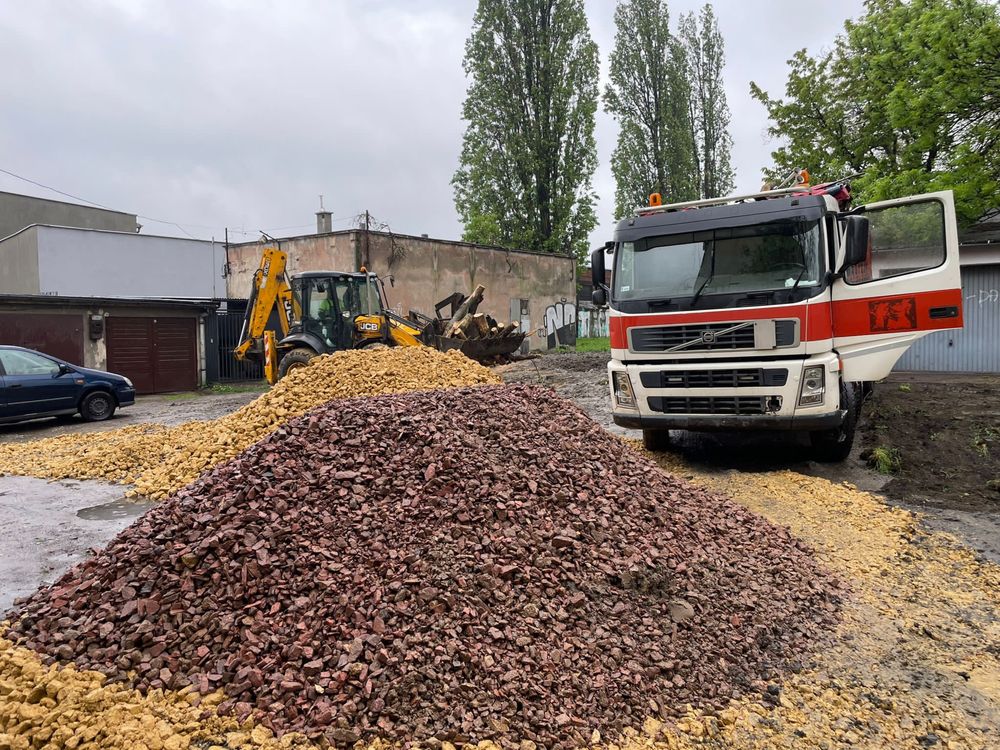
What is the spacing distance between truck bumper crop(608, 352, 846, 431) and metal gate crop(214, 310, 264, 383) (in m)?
17.4

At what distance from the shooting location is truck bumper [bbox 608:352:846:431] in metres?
7.13

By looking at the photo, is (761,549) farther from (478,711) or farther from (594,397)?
(594,397)

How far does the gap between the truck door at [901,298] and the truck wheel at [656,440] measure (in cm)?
231

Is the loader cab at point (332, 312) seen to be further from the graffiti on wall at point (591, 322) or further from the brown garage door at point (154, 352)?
the graffiti on wall at point (591, 322)

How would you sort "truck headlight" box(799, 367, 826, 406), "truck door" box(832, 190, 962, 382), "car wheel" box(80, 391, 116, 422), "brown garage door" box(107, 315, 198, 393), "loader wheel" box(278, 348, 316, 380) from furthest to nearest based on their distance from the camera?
1. "brown garage door" box(107, 315, 198, 393)
2. "loader wheel" box(278, 348, 316, 380)
3. "car wheel" box(80, 391, 116, 422)
4. "truck door" box(832, 190, 962, 382)
5. "truck headlight" box(799, 367, 826, 406)

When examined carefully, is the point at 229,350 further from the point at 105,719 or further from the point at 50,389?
the point at 105,719

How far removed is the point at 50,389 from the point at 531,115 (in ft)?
Result: 82.0

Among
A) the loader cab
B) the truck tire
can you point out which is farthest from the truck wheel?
the loader cab

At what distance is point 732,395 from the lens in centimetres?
735

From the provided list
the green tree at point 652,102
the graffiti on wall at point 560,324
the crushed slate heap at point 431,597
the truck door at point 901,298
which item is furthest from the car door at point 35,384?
the green tree at point 652,102

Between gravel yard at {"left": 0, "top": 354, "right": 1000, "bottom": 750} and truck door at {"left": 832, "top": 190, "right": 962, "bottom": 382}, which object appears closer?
gravel yard at {"left": 0, "top": 354, "right": 1000, "bottom": 750}

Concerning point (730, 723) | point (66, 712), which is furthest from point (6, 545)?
point (730, 723)

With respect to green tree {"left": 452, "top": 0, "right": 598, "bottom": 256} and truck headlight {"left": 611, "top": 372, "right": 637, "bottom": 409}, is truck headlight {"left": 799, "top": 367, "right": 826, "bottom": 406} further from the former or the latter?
green tree {"left": 452, "top": 0, "right": 598, "bottom": 256}

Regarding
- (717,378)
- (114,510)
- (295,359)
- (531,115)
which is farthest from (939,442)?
(531,115)
